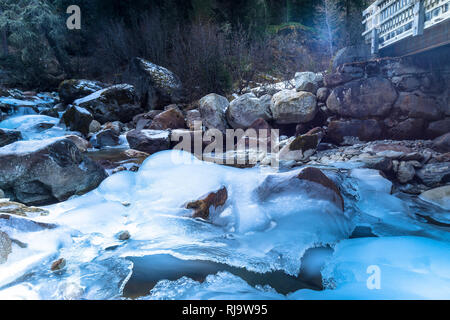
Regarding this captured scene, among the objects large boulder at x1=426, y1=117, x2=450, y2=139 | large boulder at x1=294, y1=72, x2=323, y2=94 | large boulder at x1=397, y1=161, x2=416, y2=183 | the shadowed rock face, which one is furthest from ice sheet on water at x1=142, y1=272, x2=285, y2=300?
large boulder at x1=294, y1=72, x2=323, y2=94

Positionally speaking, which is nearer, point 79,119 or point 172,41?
point 79,119

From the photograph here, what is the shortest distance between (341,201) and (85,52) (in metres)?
15.8

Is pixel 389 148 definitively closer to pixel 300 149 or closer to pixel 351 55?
pixel 300 149

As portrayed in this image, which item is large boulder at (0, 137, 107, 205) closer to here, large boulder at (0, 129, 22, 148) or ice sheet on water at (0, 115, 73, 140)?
large boulder at (0, 129, 22, 148)

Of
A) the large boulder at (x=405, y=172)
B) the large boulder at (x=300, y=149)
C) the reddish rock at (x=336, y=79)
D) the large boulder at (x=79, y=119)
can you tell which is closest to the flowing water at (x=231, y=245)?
the large boulder at (x=405, y=172)

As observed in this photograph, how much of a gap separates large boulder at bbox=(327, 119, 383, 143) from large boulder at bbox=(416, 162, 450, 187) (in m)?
1.45

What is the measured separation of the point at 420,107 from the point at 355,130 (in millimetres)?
1086

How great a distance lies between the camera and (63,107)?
8719mm

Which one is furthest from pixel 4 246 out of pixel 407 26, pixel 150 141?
pixel 407 26

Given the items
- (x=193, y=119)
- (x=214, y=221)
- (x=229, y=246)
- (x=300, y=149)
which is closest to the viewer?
(x=229, y=246)

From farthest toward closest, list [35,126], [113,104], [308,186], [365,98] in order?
[113,104] < [35,126] < [365,98] < [308,186]

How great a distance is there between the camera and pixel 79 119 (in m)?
6.42

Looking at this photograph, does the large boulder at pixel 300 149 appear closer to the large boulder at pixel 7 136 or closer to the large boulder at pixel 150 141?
the large boulder at pixel 150 141
